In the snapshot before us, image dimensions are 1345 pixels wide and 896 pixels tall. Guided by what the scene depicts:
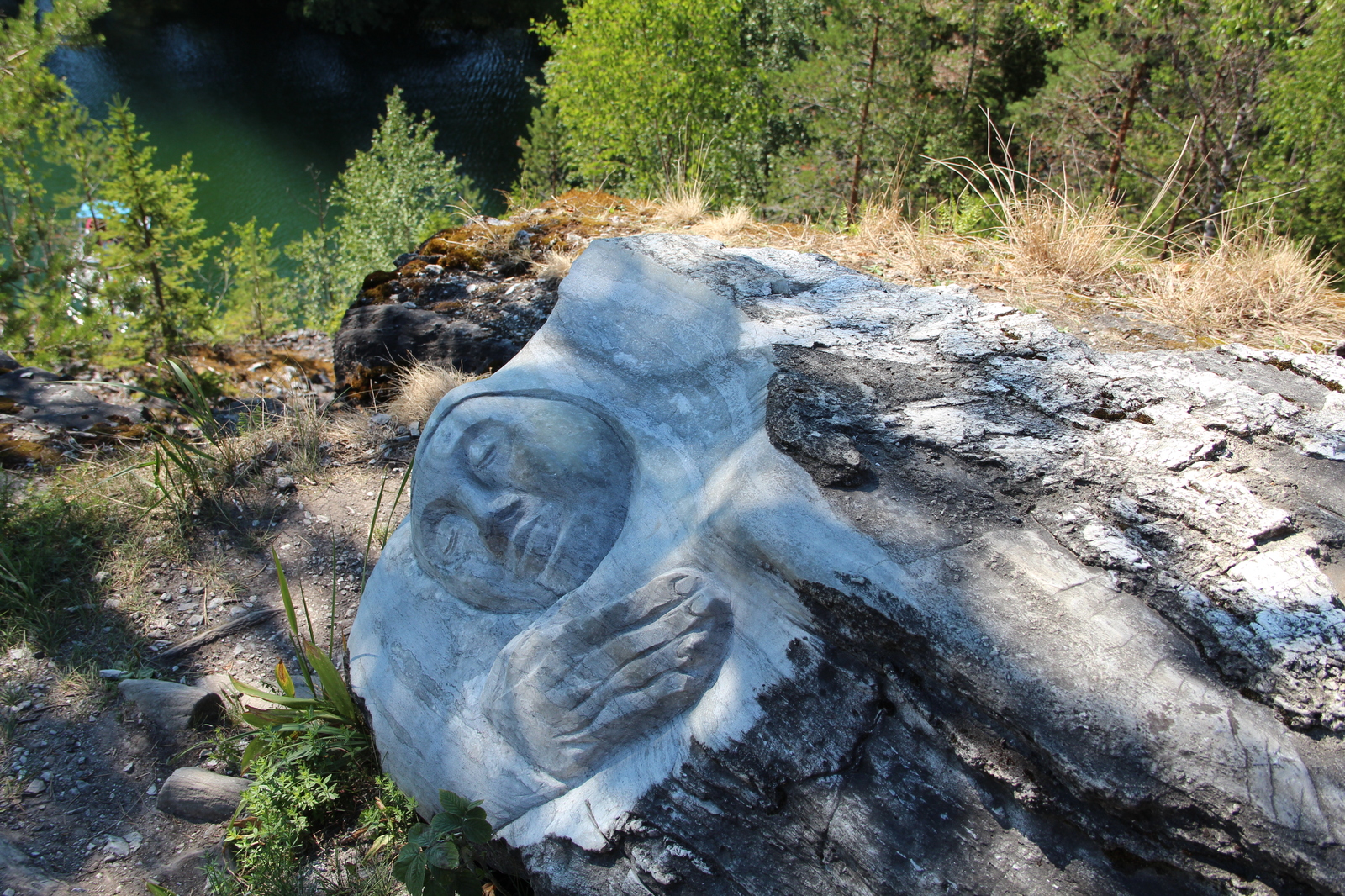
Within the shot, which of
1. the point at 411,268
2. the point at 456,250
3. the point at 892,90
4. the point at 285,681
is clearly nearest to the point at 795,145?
the point at 892,90

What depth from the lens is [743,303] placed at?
95.7 inches

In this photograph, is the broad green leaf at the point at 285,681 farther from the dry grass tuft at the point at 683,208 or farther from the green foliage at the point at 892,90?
the green foliage at the point at 892,90

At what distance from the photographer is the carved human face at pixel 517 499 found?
2.13m

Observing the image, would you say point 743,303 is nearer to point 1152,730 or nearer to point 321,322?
point 1152,730

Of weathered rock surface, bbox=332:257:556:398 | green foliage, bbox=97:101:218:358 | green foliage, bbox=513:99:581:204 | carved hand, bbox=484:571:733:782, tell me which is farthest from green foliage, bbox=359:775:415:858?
green foliage, bbox=513:99:581:204

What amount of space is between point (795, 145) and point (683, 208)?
829cm

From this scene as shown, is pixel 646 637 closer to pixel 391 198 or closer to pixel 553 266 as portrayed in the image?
pixel 553 266

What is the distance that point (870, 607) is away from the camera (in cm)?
157

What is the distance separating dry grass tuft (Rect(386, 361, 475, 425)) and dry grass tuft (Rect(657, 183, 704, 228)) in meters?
2.04

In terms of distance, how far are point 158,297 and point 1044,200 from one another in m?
7.53

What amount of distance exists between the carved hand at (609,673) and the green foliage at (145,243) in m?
6.67

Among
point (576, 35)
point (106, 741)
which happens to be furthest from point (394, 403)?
point (576, 35)

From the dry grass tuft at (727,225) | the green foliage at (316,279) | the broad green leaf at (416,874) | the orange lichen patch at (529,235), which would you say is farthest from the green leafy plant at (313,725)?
the green foliage at (316,279)

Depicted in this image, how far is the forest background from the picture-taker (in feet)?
19.0
